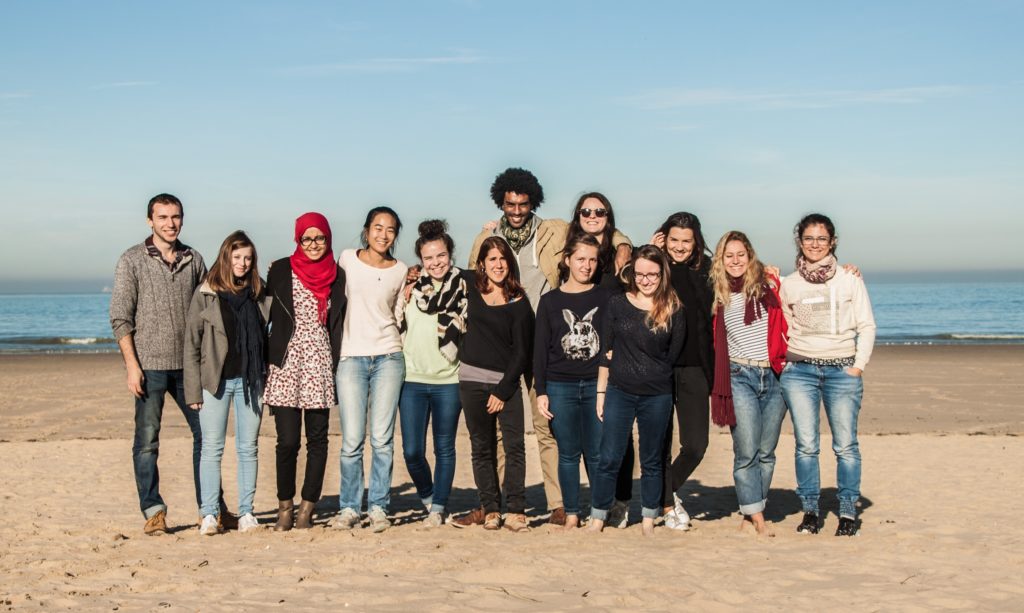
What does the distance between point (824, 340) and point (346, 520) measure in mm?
3240

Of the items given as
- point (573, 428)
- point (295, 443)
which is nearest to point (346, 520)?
point (295, 443)

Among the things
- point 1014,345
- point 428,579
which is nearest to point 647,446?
point 428,579

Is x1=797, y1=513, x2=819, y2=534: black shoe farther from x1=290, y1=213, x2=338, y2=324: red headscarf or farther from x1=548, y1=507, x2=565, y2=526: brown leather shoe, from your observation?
x1=290, y1=213, x2=338, y2=324: red headscarf

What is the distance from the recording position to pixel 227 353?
19.8 feet

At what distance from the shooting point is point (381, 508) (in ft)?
21.3

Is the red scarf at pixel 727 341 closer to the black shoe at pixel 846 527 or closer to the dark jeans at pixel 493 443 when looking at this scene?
the black shoe at pixel 846 527

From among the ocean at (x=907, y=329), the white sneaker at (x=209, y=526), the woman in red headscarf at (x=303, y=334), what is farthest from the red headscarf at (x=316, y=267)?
the ocean at (x=907, y=329)

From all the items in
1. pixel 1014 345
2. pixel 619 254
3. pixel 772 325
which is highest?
pixel 619 254

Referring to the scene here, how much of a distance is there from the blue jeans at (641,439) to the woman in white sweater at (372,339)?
136cm

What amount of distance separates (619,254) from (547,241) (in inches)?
21.2

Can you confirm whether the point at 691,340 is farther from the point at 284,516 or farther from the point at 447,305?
the point at 284,516

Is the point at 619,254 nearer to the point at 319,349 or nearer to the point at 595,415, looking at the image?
the point at 595,415

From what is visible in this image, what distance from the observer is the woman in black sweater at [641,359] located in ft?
19.5

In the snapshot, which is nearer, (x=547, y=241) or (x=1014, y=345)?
(x=547, y=241)
